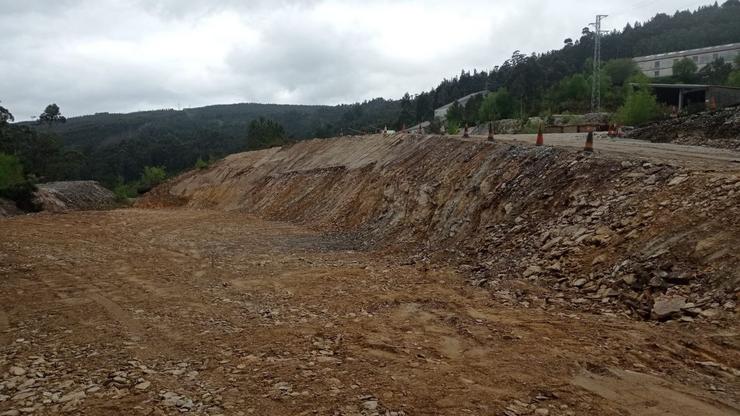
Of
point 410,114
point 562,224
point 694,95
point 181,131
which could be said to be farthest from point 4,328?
point 181,131

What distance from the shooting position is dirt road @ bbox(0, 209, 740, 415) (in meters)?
3.62

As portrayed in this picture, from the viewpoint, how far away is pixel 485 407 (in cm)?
350

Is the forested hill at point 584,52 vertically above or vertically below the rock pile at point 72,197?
above

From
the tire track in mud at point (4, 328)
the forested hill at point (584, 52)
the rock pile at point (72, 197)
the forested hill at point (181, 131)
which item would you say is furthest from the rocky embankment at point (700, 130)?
the forested hill at point (584, 52)

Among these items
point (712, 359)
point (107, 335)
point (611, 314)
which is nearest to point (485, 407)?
point (712, 359)

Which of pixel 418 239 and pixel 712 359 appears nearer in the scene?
pixel 712 359

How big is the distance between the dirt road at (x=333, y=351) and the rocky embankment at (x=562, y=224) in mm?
493

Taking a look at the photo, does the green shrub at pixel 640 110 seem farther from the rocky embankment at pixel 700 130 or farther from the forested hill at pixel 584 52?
the forested hill at pixel 584 52

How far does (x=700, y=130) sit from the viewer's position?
13977 mm

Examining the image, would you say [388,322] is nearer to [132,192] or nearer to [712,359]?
[712,359]

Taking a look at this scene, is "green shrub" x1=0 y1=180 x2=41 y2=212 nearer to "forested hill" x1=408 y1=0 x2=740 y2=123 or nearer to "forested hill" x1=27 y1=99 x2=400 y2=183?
"forested hill" x1=27 y1=99 x2=400 y2=183

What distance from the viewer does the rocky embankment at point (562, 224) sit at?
5.21 metres

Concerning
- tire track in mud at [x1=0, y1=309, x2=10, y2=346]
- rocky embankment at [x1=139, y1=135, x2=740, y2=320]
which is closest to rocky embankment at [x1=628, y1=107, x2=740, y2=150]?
rocky embankment at [x1=139, y1=135, x2=740, y2=320]

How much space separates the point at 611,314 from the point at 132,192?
151 ft
